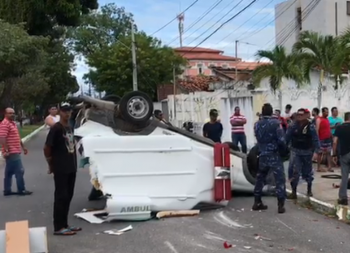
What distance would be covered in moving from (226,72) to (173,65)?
512 centimetres

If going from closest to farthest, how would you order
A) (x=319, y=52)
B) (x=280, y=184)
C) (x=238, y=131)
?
(x=280, y=184) < (x=238, y=131) < (x=319, y=52)

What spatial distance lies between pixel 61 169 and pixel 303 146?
14.4ft

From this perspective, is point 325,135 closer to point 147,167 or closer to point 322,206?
point 322,206

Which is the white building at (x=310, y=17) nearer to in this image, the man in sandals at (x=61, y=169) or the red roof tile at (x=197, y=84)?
the red roof tile at (x=197, y=84)

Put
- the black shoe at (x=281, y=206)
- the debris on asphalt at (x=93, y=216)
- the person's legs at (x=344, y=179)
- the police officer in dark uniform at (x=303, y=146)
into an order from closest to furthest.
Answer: the debris on asphalt at (x=93, y=216)
the black shoe at (x=281, y=206)
the person's legs at (x=344, y=179)
the police officer in dark uniform at (x=303, y=146)

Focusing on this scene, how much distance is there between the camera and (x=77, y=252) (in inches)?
248

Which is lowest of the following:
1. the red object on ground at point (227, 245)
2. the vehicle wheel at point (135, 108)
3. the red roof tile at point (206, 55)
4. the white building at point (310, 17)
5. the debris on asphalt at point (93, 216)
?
the red object on ground at point (227, 245)

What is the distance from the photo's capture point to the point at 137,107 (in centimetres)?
887

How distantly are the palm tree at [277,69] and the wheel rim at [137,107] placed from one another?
12131 millimetres

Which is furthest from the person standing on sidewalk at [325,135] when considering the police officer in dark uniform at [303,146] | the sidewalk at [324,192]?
the police officer in dark uniform at [303,146]

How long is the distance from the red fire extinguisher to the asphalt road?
301 millimetres

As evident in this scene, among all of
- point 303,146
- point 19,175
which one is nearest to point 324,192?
point 303,146

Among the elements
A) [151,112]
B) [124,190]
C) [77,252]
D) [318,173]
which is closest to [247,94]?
[318,173]

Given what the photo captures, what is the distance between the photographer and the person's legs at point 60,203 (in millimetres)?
7176
